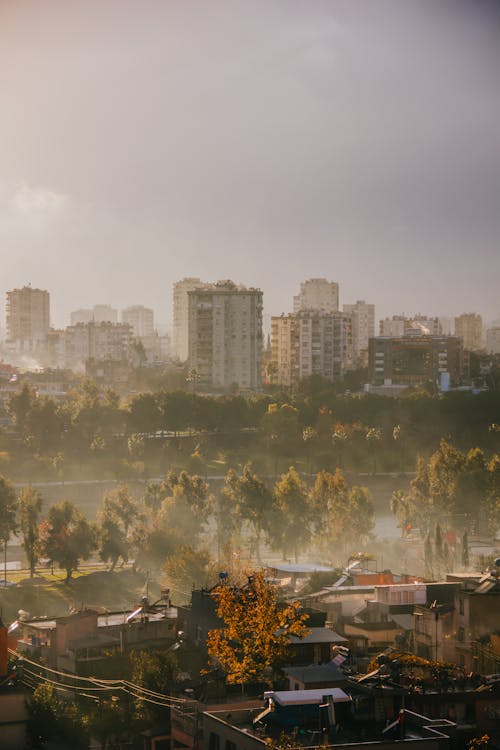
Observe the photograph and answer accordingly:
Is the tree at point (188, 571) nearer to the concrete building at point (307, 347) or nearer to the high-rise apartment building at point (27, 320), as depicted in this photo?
the concrete building at point (307, 347)

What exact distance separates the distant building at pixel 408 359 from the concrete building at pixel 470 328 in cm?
1548

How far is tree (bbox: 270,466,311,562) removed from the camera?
53.7 ft

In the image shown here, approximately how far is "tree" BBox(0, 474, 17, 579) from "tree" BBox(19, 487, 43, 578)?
0.10m

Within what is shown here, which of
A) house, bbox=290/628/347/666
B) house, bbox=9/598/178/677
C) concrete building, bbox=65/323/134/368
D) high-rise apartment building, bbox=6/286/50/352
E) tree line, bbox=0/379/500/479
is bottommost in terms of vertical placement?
house, bbox=9/598/178/677

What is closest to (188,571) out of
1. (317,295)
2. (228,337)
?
(228,337)

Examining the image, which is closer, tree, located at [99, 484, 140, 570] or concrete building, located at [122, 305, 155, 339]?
tree, located at [99, 484, 140, 570]

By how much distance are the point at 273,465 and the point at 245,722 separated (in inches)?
691

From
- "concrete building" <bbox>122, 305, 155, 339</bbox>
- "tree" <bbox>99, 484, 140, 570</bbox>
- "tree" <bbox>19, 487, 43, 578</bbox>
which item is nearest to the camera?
"tree" <bbox>19, 487, 43, 578</bbox>

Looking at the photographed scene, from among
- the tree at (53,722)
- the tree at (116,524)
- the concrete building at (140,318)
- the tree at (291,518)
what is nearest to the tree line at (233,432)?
the tree at (291,518)

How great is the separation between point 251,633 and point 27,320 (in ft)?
145

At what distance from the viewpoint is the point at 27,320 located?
50.9 metres

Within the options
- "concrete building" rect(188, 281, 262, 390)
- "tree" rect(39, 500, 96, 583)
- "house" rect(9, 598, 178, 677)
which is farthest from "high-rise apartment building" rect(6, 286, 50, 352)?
"house" rect(9, 598, 178, 677)

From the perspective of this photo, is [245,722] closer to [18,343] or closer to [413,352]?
[413,352]

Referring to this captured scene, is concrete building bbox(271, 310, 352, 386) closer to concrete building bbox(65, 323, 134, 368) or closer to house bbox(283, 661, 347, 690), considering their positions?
concrete building bbox(65, 323, 134, 368)
